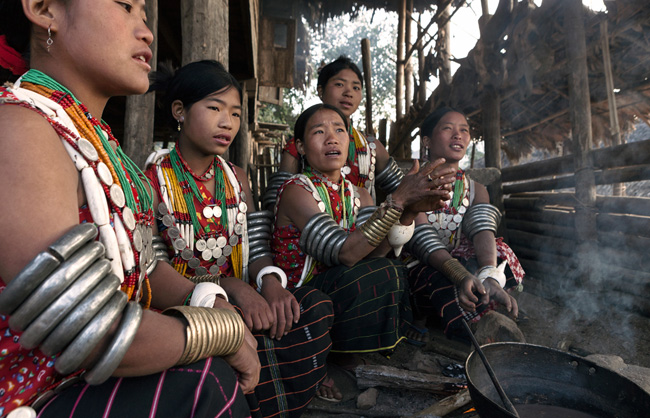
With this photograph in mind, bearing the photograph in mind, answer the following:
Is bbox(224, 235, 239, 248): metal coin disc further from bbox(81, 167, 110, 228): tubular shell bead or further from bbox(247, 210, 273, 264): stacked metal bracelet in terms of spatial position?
bbox(81, 167, 110, 228): tubular shell bead

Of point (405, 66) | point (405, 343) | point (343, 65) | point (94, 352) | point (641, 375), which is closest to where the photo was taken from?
point (94, 352)

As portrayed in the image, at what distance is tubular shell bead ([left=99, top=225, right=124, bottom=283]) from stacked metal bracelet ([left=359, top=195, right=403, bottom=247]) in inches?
55.2

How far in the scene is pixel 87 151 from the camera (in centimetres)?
107

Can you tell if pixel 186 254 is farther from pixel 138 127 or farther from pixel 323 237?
pixel 138 127

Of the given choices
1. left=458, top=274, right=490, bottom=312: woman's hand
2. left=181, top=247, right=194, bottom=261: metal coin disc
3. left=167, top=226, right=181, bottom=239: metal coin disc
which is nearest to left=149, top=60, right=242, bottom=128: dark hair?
left=167, top=226, right=181, bottom=239: metal coin disc

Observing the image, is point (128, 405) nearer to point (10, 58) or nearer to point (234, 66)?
point (10, 58)

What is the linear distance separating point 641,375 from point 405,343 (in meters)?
1.45

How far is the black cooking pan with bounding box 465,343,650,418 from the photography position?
168 cm

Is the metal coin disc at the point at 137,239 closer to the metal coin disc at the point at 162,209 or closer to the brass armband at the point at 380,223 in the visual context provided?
the metal coin disc at the point at 162,209

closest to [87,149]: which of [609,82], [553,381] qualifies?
[553,381]

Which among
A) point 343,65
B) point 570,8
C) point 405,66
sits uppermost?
point 405,66

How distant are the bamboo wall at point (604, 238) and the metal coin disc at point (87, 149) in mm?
4299

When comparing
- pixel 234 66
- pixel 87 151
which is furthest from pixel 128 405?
pixel 234 66

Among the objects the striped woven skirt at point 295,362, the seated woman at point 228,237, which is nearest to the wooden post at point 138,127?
the seated woman at point 228,237
